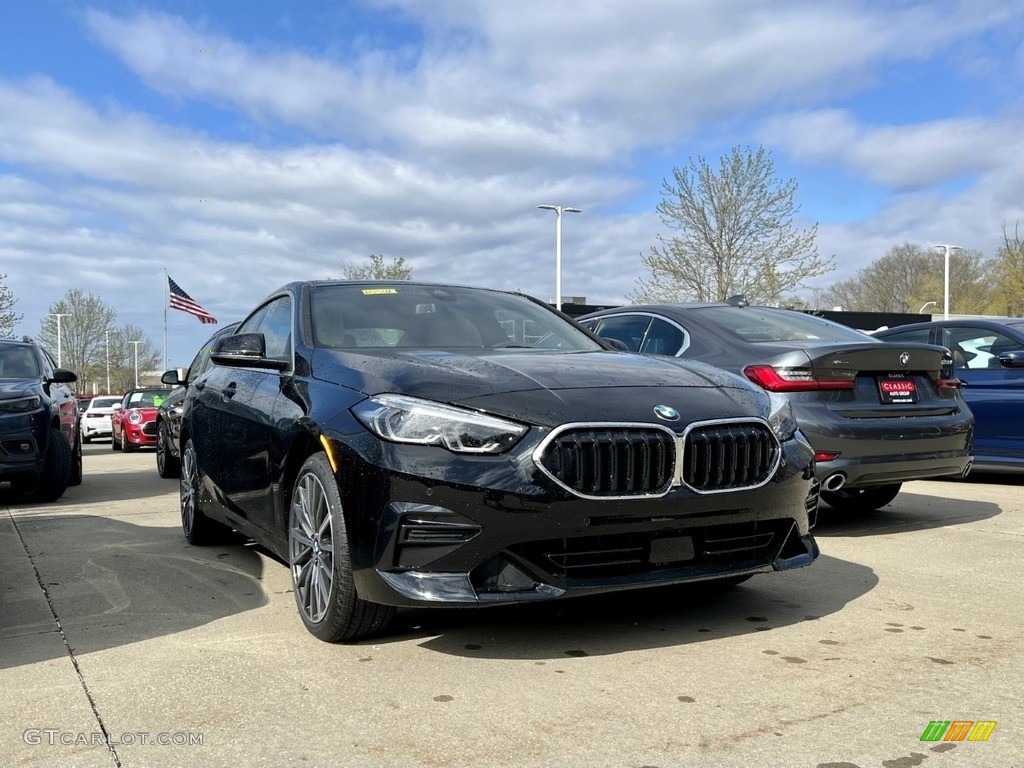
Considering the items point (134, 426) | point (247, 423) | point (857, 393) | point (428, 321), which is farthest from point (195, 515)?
point (134, 426)

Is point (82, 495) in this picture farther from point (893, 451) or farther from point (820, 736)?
point (820, 736)

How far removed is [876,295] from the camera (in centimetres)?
5988

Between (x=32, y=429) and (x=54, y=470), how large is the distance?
17.4 inches

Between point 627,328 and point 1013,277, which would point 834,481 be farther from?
point 1013,277

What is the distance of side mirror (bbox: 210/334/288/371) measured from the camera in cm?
468

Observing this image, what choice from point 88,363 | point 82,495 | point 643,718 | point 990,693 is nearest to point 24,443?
point 82,495

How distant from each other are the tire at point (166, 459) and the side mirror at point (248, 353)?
696 cm

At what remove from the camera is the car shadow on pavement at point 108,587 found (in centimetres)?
411

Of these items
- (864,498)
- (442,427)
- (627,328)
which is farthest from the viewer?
(627,328)

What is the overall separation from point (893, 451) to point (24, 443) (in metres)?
7.23

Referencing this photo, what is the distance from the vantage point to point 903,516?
23.2 ft

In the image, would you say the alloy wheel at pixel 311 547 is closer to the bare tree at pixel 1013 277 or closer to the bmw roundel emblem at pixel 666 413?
the bmw roundel emblem at pixel 666 413

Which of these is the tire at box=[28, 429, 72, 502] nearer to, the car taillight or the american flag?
the car taillight

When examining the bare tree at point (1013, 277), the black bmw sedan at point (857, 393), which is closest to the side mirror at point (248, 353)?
the black bmw sedan at point (857, 393)
